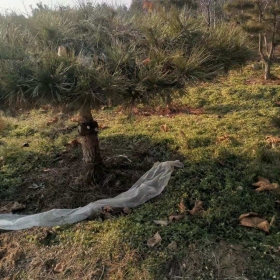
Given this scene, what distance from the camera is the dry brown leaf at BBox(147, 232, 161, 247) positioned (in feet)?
6.98

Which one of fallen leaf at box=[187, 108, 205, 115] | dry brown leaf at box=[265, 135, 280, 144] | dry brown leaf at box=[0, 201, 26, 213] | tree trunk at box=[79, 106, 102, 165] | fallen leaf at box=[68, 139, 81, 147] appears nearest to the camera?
dry brown leaf at box=[0, 201, 26, 213]

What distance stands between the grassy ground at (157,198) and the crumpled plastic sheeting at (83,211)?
9 centimetres

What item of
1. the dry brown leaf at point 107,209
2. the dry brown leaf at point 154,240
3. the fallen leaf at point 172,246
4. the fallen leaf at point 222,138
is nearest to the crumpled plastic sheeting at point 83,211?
→ the dry brown leaf at point 107,209

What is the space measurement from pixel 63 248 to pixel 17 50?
1.42 metres

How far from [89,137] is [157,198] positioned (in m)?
0.88

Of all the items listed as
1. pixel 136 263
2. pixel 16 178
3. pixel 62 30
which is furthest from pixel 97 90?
pixel 16 178

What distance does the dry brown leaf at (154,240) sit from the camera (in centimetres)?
213

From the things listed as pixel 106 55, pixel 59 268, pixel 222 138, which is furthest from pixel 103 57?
pixel 222 138

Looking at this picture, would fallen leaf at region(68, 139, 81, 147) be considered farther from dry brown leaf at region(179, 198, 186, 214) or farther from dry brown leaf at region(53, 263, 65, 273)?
dry brown leaf at region(53, 263, 65, 273)

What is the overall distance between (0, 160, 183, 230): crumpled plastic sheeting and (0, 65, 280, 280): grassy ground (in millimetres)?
85

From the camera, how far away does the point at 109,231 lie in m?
2.33

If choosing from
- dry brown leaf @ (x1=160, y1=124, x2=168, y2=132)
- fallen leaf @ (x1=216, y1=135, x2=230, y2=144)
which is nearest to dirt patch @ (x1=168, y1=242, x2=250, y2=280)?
fallen leaf @ (x1=216, y1=135, x2=230, y2=144)

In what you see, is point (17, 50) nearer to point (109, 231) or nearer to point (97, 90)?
point (97, 90)

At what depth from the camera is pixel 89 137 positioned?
122 inches
